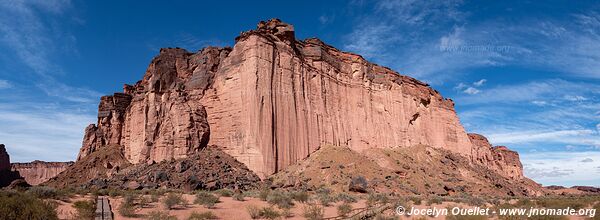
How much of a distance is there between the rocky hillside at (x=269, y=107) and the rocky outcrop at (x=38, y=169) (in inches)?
1445

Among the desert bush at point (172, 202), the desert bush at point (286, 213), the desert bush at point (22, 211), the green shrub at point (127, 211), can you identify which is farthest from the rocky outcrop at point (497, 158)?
the desert bush at point (22, 211)

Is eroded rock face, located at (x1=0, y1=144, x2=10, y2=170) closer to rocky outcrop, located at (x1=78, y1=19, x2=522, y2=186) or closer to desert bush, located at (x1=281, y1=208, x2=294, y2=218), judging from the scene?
rocky outcrop, located at (x1=78, y1=19, x2=522, y2=186)

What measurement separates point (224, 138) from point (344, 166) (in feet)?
35.5

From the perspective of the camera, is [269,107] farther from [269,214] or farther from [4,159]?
[4,159]

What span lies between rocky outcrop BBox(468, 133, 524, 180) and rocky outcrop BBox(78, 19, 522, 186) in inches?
370

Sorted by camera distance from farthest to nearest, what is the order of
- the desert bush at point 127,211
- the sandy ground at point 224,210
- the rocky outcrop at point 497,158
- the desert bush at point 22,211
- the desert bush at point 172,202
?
the rocky outcrop at point 497,158, the desert bush at point 172,202, the sandy ground at point 224,210, the desert bush at point 127,211, the desert bush at point 22,211

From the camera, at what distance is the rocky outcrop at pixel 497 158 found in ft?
213

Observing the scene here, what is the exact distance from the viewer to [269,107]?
119 feet

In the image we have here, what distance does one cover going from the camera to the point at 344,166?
35.5m

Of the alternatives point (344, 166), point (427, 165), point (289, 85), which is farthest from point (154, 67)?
point (427, 165)

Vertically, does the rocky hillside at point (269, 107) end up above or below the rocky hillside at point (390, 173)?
above

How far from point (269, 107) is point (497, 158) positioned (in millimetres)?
59123

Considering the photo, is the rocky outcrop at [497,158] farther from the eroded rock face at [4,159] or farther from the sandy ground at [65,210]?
the eroded rock face at [4,159]

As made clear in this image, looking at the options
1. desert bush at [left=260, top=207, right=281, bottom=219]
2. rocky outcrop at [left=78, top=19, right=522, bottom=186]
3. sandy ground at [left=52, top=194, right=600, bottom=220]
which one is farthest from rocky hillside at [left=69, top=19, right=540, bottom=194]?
desert bush at [left=260, top=207, right=281, bottom=219]
